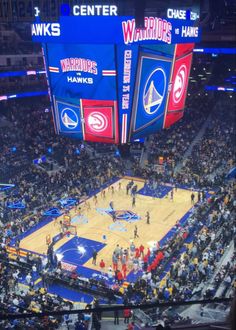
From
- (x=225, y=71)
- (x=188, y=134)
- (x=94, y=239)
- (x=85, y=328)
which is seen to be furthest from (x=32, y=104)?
(x=85, y=328)

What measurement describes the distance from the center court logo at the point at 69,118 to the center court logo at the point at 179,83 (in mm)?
4832

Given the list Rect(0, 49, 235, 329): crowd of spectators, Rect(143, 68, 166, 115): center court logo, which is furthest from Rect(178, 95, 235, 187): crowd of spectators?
Rect(143, 68, 166, 115): center court logo

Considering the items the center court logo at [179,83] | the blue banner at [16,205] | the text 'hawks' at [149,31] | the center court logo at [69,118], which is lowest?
the blue banner at [16,205]

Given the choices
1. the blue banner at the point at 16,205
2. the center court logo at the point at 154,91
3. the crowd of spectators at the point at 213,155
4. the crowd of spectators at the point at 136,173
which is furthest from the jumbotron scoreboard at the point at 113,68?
the crowd of spectators at the point at 213,155

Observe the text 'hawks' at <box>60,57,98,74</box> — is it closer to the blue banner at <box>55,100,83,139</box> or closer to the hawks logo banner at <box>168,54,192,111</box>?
the blue banner at <box>55,100,83,139</box>

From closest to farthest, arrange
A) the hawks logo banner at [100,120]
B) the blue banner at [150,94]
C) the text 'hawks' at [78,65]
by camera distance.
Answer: the text 'hawks' at [78,65] < the blue banner at [150,94] < the hawks logo banner at [100,120]

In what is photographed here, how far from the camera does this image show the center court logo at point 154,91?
707 inches

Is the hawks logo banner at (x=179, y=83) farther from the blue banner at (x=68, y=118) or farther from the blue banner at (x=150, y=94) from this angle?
the blue banner at (x=68, y=118)

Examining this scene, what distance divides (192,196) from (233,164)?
5707 millimetres

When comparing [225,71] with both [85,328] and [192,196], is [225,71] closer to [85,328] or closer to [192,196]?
[192,196]

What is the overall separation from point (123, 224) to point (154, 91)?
7266 millimetres

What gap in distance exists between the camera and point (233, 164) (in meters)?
28.1

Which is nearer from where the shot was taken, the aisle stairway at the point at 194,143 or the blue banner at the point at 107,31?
the blue banner at the point at 107,31

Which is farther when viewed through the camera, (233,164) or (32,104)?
(32,104)
